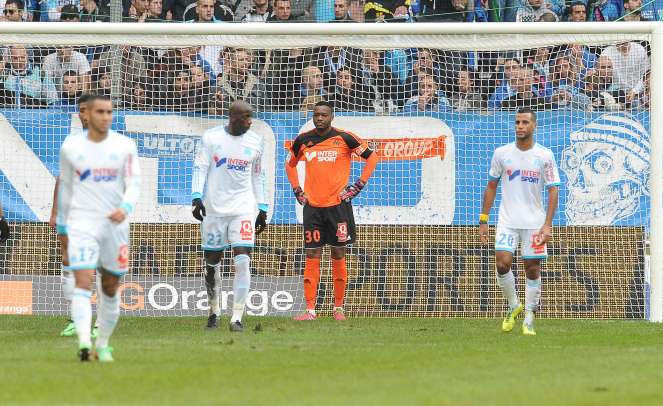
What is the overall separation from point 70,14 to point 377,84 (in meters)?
5.66

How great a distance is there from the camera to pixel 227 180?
50.5 feet

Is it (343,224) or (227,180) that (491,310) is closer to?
(343,224)

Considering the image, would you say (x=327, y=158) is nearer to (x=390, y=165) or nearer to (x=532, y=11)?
(x=390, y=165)

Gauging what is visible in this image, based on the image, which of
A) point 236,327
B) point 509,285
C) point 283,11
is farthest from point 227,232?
point 283,11

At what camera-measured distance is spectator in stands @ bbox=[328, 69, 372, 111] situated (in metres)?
18.9

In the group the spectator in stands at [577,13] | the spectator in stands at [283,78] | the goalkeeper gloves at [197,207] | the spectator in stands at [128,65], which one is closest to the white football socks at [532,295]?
the goalkeeper gloves at [197,207]

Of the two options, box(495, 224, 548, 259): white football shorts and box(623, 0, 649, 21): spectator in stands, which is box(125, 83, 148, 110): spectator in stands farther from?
box(623, 0, 649, 21): spectator in stands

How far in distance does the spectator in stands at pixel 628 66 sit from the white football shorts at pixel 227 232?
6.33m

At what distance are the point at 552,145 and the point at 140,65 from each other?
6.11 meters

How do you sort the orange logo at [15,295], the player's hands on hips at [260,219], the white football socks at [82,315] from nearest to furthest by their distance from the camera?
the white football socks at [82,315] < the player's hands on hips at [260,219] < the orange logo at [15,295]

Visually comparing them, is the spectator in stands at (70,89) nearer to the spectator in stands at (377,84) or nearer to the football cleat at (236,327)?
the spectator in stands at (377,84)

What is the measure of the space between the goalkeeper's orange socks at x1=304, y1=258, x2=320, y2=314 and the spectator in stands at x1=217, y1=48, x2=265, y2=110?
277cm

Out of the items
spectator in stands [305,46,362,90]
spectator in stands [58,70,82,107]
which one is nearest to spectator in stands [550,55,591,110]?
spectator in stands [305,46,362,90]

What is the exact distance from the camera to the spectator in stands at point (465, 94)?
741 inches
